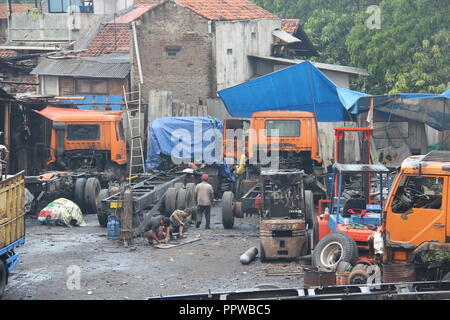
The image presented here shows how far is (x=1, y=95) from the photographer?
73.9 feet

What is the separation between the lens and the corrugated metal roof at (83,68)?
30.2 m

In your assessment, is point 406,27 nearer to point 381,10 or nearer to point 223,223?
point 381,10

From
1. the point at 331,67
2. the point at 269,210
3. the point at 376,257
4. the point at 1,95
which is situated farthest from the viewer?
the point at 331,67

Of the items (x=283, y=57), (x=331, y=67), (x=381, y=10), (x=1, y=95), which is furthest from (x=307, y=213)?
(x=381, y=10)

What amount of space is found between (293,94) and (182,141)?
373 cm

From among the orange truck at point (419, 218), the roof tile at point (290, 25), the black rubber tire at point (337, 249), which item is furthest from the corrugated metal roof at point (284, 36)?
the orange truck at point (419, 218)

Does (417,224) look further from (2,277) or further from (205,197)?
(205,197)

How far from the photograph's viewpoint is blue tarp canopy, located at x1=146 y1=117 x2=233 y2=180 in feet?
77.4

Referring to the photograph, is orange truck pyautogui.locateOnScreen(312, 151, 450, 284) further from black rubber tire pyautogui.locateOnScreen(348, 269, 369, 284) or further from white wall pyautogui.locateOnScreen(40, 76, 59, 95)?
white wall pyautogui.locateOnScreen(40, 76, 59, 95)

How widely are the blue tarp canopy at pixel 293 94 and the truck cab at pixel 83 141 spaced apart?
3557mm

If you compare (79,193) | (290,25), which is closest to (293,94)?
(79,193)

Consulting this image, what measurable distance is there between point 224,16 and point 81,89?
21.3 feet

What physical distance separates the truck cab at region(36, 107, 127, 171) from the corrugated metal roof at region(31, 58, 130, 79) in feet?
23.9

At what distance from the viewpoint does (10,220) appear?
40.0ft
